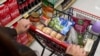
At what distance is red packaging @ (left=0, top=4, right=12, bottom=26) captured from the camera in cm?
141

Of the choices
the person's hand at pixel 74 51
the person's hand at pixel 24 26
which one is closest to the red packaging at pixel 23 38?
the person's hand at pixel 24 26

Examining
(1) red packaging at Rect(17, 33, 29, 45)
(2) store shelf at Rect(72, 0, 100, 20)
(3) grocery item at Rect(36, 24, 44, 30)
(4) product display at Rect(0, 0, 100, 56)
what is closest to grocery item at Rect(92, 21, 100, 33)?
(4) product display at Rect(0, 0, 100, 56)

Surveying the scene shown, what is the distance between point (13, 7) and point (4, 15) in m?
0.11

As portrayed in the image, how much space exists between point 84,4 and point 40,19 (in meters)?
1.38

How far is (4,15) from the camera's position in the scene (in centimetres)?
147

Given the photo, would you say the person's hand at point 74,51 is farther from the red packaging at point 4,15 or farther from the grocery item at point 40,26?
the red packaging at point 4,15

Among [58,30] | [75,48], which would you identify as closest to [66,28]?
[58,30]

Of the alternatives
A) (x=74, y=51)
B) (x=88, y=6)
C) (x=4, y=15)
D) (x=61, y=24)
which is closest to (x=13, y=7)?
(x=4, y=15)

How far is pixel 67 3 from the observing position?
241 centimetres

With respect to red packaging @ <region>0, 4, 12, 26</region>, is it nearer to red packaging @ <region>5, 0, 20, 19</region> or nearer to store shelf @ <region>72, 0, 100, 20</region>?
red packaging @ <region>5, 0, 20, 19</region>

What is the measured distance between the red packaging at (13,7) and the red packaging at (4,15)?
0.11 feet

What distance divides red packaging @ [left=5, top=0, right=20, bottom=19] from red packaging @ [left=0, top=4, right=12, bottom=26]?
32 mm

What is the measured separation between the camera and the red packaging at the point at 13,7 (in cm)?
145

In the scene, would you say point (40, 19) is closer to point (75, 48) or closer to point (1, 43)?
point (75, 48)
